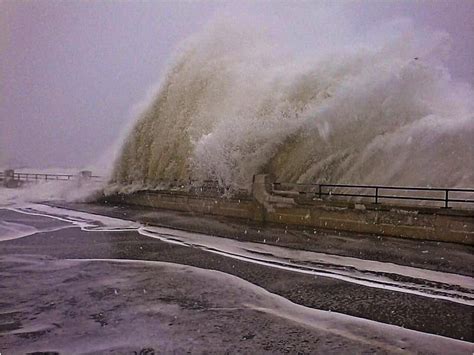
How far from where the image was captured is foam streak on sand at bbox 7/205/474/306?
3.82 metres

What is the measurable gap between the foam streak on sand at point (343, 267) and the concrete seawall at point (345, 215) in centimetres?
206

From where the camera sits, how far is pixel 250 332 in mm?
2689

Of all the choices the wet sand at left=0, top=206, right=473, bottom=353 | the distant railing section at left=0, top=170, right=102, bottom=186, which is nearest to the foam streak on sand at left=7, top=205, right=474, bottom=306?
the wet sand at left=0, top=206, right=473, bottom=353

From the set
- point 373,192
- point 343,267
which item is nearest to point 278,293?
point 343,267

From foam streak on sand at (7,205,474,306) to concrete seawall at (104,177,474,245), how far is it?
2062 millimetres

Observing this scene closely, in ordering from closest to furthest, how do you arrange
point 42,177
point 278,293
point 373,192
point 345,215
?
point 278,293 < point 345,215 < point 373,192 < point 42,177

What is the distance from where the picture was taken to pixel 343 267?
15.4 ft

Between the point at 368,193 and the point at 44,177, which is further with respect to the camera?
the point at 44,177

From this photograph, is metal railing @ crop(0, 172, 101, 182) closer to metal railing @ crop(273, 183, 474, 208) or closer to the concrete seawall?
the concrete seawall

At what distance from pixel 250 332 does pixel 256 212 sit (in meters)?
6.35

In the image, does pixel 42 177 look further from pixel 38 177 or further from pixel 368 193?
pixel 368 193

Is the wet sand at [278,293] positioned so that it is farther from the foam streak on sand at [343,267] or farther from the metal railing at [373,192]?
the metal railing at [373,192]

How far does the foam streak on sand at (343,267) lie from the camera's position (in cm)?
382

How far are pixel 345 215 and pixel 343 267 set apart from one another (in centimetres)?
298
